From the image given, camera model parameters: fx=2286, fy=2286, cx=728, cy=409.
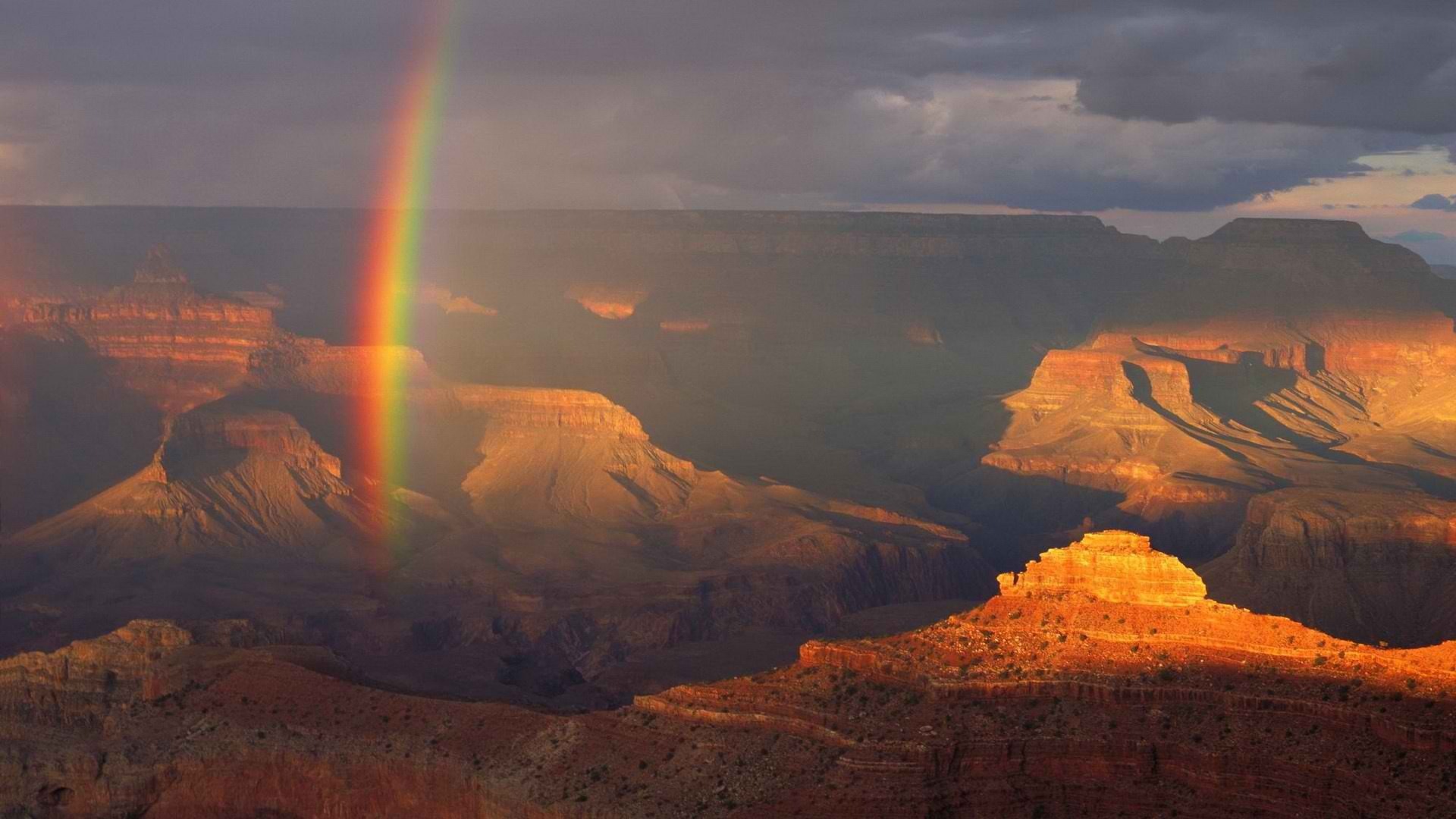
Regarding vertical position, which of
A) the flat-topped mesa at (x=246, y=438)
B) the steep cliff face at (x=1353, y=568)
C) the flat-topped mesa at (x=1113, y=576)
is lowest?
the flat-topped mesa at (x=246, y=438)

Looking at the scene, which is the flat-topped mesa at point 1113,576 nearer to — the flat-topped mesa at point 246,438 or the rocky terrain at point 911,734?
the rocky terrain at point 911,734

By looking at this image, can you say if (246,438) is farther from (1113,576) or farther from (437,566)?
(1113,576)

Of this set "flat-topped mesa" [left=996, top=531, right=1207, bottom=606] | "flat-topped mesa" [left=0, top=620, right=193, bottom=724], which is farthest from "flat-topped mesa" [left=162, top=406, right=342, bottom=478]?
"flat-topped mesa" [left=996, top=531, right=1207, bottom=606]

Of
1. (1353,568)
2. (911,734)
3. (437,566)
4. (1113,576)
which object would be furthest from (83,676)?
(437,566)

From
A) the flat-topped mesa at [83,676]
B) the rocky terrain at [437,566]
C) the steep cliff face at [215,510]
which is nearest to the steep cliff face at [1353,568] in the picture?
the rocky terrain at [437,566]

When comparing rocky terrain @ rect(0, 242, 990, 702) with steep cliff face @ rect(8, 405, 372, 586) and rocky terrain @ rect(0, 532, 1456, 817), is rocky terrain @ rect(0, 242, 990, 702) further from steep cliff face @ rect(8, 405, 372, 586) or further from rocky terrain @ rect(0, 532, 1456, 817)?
rocky terrain @ rect(0, 532, 1456, 817)

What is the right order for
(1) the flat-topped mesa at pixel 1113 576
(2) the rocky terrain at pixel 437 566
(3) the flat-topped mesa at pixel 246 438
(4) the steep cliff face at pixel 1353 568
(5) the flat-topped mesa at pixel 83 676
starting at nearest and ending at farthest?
(1) the flat-topped mesa at pixel 1113 576 < (5) the flat-topped mesa at pixel 83 676 < (4) the steep cliff face at pixel 1353 568 < (2) the rocky terrain at pixel 437 566 < (3) the flat-topped mesa at pixel 246 438
